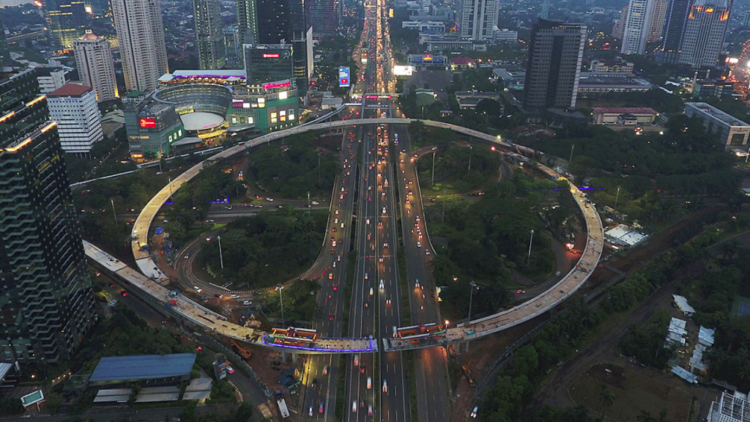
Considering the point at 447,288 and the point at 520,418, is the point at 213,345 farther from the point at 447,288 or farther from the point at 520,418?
the point at 520,418

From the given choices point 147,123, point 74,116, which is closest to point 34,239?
point 147,123

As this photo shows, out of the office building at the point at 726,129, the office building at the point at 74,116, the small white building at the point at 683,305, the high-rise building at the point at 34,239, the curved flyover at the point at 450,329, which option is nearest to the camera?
the high-rise building at the point at 34,239

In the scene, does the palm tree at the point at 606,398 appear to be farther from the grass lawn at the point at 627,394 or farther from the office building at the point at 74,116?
the office building at the point at 74,116

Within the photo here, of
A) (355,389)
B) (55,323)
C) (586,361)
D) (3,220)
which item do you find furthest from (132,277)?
(586,361)

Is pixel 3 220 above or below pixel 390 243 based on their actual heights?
above

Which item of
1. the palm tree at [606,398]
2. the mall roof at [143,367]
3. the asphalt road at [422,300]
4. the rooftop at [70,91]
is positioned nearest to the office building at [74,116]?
the rooftop at [70,91]

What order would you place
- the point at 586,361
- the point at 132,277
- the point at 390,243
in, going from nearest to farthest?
the point at 586,361, the point at 132,277, the point at 390,243

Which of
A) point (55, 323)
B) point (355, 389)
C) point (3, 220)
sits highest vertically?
point (3, 220)

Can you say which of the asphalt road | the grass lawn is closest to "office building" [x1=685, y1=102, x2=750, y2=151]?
the asphalt road
